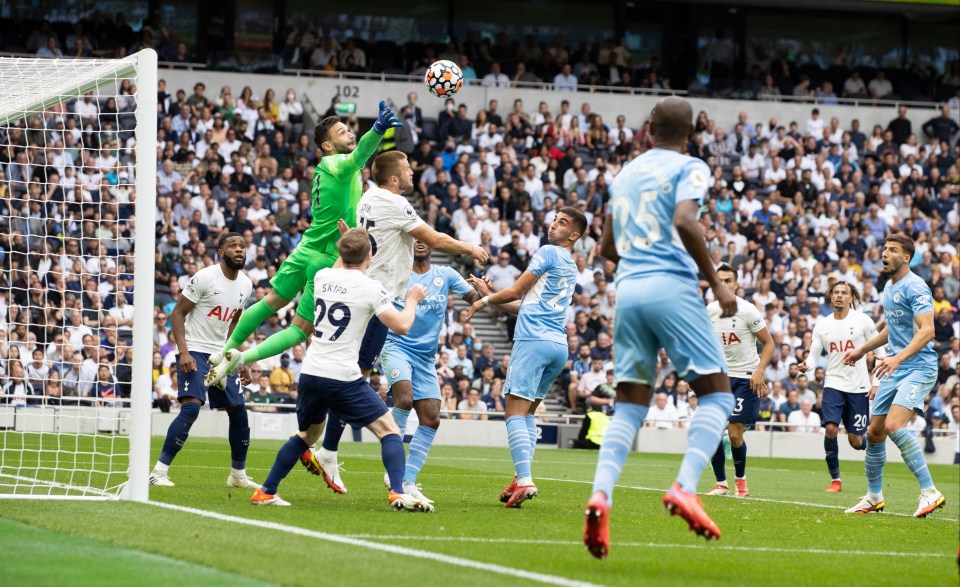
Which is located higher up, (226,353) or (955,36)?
(955,36)

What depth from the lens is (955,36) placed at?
1551 inches

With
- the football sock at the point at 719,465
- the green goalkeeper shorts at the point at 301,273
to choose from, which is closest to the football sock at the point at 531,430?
the green goalkeeper shorts at the point at 301,273

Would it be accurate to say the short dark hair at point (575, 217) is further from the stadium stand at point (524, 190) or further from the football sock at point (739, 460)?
the stadium stand at point (524, 190)

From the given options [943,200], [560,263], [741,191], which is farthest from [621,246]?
[943,200]

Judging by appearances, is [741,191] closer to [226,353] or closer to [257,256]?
[257,256]

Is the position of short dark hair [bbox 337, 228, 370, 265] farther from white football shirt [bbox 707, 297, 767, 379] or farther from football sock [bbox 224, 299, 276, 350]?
white football shirt [bbox 707, 297, 767, 379]

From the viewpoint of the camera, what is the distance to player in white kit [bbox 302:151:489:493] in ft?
33.6

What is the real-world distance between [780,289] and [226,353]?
68.8ft

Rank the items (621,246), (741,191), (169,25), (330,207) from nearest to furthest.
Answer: (621,246) → (330,207) → (741,191) → (169,25)

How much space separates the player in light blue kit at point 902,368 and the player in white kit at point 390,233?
4.16 m

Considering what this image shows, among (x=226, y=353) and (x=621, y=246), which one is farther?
(x=226, y=353)

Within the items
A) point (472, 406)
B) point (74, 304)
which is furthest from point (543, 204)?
point (74, 304)

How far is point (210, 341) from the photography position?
12.3 m

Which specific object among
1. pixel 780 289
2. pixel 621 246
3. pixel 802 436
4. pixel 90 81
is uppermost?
pixel 90 81
